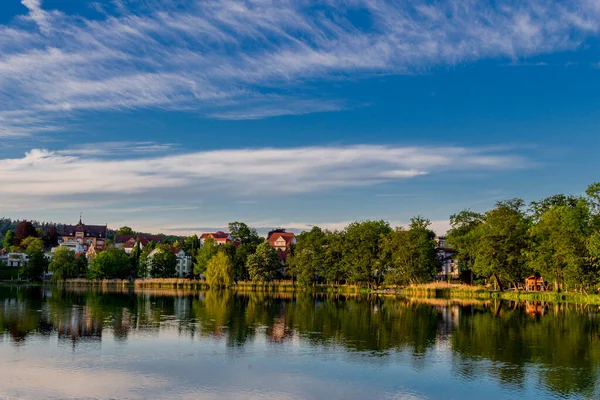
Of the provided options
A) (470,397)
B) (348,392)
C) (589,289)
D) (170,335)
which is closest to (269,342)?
(170,335)

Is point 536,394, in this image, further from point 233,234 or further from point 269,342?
point 233,234

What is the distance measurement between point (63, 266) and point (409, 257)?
71.2 meters

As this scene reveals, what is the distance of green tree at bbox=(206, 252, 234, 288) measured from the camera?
102 m

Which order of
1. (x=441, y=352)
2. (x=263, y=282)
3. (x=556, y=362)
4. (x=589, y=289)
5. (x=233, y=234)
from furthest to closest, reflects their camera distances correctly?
(x=233, y=234)
(x=263, y=282)
(x=589, y=289)
(x=441, y=352)
(x=556, y=362)

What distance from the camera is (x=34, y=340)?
31.2m

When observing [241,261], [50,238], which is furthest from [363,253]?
[50,238]

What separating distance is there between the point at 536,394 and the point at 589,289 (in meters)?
52.1

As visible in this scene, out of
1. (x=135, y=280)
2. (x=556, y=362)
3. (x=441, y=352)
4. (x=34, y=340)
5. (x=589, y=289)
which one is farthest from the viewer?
(x=135, y=280)

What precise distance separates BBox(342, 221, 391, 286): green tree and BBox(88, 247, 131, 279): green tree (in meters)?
51.6

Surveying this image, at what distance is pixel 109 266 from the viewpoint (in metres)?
121

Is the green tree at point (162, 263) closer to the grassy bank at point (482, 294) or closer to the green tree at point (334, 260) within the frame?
the green tree at point (334, 260)

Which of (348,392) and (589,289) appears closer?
(348,392)

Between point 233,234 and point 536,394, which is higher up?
point 233,234

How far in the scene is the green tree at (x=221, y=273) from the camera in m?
102
